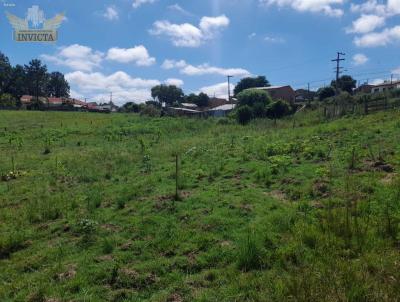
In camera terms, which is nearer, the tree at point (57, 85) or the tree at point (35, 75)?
the tree at point (35, 75)

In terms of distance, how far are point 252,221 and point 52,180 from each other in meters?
8.62

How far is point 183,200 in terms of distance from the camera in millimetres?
9828

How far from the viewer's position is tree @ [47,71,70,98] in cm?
11869

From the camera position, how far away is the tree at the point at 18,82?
96.6m

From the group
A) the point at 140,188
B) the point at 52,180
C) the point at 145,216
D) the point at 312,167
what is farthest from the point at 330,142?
the point at 52,180

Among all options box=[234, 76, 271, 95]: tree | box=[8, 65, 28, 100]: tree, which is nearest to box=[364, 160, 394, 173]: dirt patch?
box=[234, 76, 271, 95]: tree

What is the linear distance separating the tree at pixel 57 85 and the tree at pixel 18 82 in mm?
18446

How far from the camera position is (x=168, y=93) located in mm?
122875

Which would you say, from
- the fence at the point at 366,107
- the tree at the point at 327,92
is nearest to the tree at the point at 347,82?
the tree at the point at 327,92

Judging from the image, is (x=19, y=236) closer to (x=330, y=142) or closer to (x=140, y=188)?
(x=140, y=188)

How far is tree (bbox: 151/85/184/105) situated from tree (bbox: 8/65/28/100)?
39538 millimetres

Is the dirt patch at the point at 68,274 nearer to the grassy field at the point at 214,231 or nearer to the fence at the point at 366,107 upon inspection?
the grassy field at the point at 214,231

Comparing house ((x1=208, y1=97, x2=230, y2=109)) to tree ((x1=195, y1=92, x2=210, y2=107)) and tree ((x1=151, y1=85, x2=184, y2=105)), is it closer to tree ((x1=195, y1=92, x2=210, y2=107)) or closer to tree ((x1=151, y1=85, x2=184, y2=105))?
tree ((x1=195, y1=92, x2=210, y2=107))

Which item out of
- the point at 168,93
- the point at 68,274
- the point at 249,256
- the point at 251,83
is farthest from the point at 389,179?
the point at 168,93
